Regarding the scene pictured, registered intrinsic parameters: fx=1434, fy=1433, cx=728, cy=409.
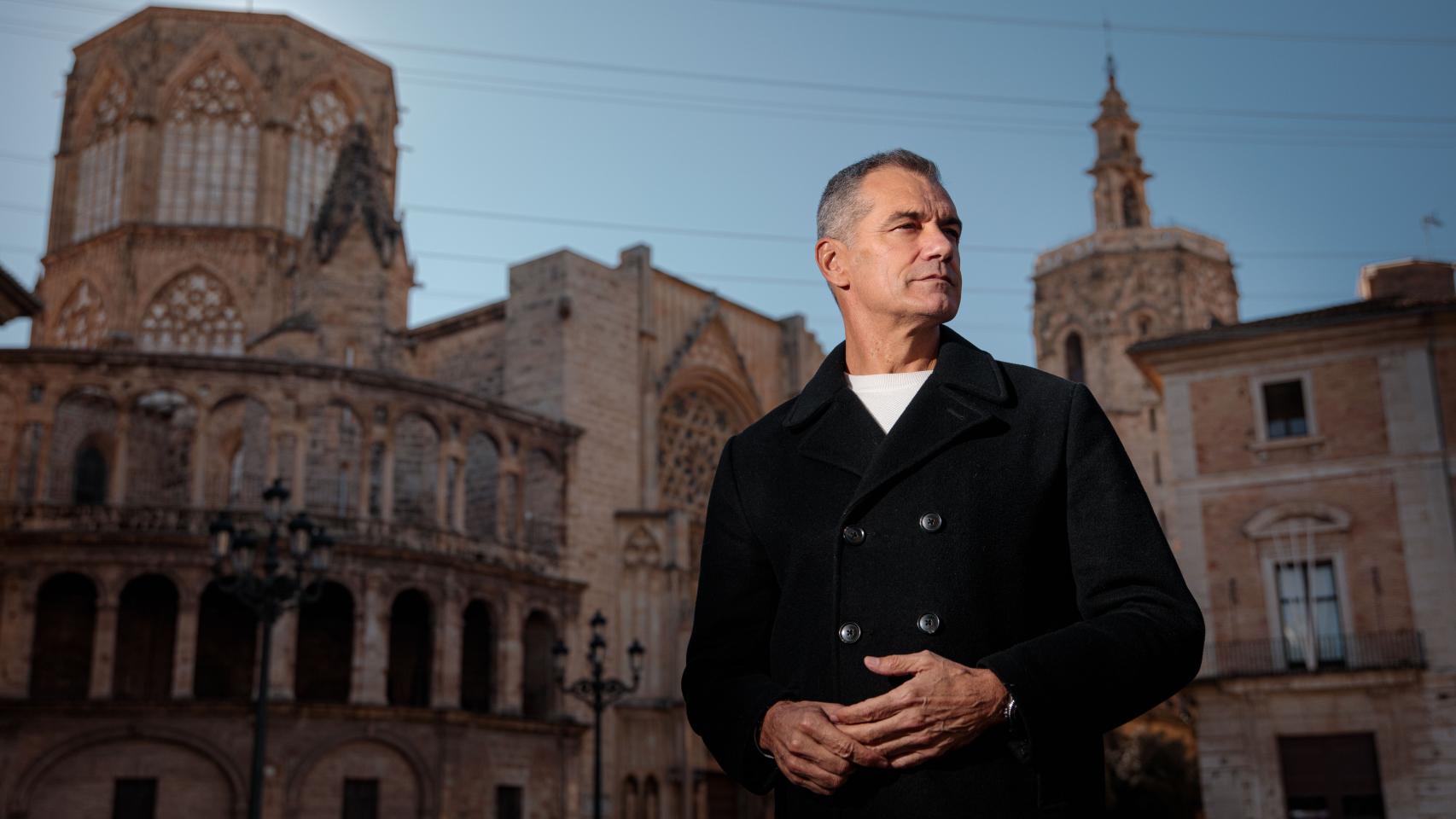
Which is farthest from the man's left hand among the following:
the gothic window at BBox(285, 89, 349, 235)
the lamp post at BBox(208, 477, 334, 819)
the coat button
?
the gothic window at BBox(285, 89, 349, 235)

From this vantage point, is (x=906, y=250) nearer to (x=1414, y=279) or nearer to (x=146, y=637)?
(x=146, y=637)

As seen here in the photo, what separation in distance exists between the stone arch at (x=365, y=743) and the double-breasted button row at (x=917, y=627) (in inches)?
948

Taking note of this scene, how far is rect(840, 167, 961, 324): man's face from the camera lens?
8.71 feet

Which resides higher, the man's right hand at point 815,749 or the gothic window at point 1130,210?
the gothic window at point 1130,210

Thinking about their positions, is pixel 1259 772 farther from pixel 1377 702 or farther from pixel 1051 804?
pixel 1051 804

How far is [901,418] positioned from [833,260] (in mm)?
401

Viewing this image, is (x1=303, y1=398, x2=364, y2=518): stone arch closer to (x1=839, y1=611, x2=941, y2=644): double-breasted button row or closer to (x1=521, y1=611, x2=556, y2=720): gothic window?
(x1=521, y1=611, x2=556, y2=720): gothic window

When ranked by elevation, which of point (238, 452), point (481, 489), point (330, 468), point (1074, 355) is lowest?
point (330, 468)

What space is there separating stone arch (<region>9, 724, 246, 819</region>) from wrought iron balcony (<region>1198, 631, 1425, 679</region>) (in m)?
16.3

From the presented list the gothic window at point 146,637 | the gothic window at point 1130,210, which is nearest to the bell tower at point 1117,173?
the gothic window at point 1130,210

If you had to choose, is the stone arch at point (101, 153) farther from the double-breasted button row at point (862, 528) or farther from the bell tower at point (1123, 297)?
the double-breasted button row at point (862, 528)

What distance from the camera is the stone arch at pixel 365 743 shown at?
24594 mm

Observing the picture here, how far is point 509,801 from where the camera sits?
28.3m

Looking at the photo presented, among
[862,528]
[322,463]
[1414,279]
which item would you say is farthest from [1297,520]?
[862,528]
